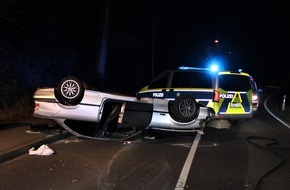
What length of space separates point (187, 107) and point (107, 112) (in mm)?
1976

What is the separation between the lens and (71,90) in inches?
347

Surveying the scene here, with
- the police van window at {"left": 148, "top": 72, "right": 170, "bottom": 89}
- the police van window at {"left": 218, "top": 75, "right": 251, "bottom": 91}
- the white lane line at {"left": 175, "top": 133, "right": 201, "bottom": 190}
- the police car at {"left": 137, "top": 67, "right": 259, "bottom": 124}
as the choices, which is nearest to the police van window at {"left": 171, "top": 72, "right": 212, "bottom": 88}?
the police car at {"left": 137, "top": 67, "right": 259, "bottom": 124}

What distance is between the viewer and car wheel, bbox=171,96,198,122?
9742mm

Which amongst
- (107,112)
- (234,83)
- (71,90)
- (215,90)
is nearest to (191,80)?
(215,90)

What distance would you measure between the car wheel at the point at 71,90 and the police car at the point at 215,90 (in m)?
4.20

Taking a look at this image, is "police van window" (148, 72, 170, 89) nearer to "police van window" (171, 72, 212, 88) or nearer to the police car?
the police car

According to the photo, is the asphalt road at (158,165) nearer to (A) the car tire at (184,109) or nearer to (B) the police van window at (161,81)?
(A) the car tire at (184,109)

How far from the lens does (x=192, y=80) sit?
1248 cm

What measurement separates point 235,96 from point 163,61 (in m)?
34.7

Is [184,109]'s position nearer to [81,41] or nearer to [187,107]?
[187,107]

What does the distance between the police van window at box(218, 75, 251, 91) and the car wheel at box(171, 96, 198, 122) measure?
262 cm

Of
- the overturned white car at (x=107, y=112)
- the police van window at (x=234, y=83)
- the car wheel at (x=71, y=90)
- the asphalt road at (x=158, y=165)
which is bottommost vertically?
the asphalt road at (x=158, y=165)

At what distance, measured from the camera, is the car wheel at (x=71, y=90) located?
8773 millimetres

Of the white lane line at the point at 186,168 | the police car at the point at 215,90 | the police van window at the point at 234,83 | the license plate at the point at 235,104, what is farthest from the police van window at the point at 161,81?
the white lane line at the point at 186,168
